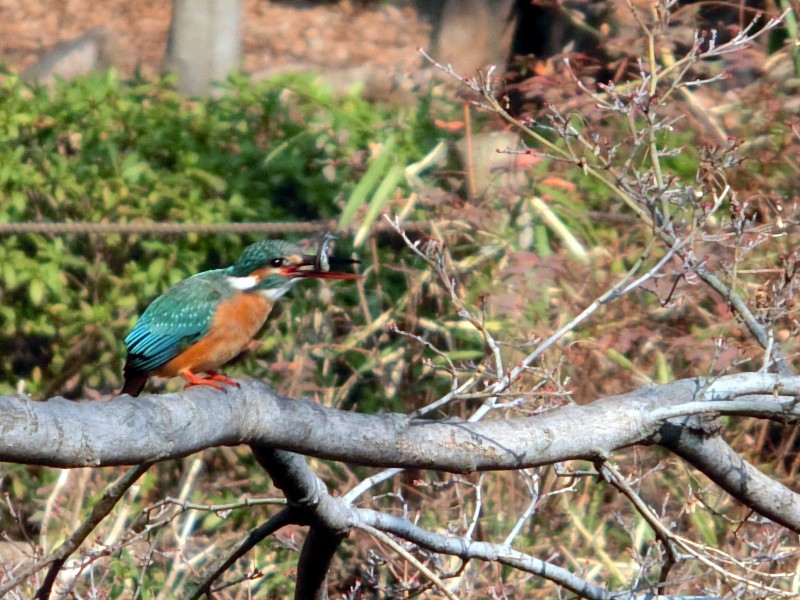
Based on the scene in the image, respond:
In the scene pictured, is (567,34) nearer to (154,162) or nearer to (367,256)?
(367,256)

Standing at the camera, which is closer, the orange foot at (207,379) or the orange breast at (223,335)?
the orange foot at (207,379)

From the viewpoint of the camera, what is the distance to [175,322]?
3.24m

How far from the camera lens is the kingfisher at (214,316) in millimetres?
3137

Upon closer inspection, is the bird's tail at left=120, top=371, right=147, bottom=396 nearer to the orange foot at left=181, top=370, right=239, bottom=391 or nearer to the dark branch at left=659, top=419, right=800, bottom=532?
the orange foot at left=181, top=370, right=239, bottom=391

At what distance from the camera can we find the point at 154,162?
18.3ft

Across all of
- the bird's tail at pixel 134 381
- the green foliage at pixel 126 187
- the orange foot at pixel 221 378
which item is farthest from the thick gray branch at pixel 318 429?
the green foliage at pixel 126 187

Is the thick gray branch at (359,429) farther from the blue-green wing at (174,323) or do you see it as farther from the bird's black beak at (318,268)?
the blue-green wing at (174,323)

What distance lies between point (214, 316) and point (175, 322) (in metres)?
0.12

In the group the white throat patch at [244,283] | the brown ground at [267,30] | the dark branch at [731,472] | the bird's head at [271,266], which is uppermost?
the bird's head at [271,266]

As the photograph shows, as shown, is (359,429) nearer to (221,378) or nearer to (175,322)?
(221,378)

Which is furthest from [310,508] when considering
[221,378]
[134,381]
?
[134,381]

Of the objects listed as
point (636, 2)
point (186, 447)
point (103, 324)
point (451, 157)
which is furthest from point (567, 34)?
point (186, 447)

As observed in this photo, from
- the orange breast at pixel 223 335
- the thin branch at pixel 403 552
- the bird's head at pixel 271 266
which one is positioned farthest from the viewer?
the orange breast at pixel 223 335

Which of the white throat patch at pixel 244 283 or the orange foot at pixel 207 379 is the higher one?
the white throat patch at pixel 244 283
